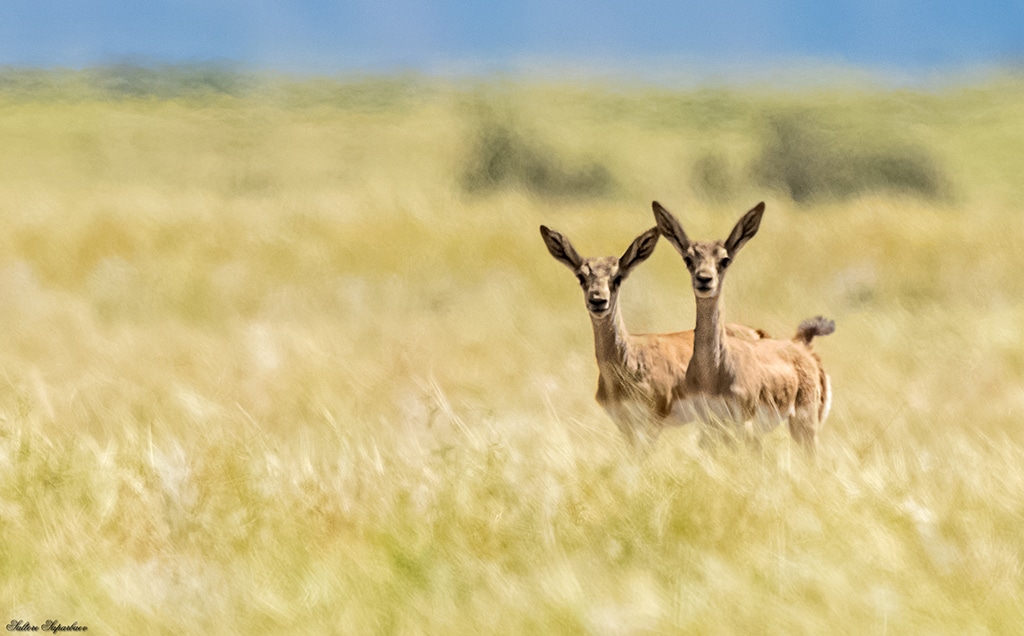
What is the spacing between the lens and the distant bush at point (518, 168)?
114 ft

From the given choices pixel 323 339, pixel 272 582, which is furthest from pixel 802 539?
pixel 323 339

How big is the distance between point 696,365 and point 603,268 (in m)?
0.55

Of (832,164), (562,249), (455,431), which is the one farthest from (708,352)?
(832,164)

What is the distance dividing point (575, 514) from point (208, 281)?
8.94m

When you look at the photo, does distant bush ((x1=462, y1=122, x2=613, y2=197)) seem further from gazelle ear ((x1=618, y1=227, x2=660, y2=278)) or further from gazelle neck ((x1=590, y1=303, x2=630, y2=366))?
gazelle ear ((x1=618, y1=227, x2=660, y2=278))

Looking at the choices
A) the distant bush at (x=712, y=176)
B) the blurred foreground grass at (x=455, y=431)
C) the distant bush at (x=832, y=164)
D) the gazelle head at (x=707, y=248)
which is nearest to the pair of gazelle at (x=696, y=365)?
the gazelle head at (x=707, y=248)

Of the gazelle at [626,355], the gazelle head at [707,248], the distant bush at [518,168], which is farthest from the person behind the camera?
the distant bush at [518,168]

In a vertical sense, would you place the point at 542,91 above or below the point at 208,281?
above

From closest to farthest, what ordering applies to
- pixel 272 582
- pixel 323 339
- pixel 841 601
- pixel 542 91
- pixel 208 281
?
1. pixel 841 601
2. pixel 272 582
3. pixel 323 339
4. pixel 208 281
5. pixel 542 91

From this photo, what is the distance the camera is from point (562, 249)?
5.37m

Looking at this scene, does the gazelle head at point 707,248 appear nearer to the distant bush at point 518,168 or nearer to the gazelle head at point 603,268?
the gazelle head at point 603,268

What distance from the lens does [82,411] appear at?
6.52 m

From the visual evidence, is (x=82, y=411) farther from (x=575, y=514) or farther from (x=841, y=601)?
(x=841, y=601)

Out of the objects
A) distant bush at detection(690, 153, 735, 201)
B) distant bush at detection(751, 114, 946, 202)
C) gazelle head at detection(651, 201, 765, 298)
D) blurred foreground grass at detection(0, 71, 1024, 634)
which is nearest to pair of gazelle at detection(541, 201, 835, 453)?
gazelle head at detection(651, 201, 765, 298)
